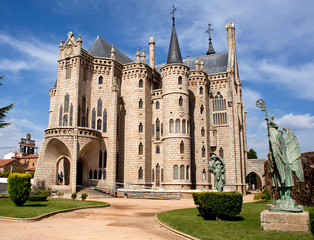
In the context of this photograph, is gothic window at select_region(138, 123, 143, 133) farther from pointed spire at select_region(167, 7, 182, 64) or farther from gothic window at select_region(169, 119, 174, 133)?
pointed spire at select_region(167, 7, 182, 64)

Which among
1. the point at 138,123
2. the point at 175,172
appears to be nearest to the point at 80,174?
the point at 138,123

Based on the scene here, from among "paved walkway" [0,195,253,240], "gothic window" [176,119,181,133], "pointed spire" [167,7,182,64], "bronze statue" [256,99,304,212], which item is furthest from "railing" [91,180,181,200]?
"bronze statue" [256,99,304,212]

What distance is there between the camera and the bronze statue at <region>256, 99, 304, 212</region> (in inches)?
433

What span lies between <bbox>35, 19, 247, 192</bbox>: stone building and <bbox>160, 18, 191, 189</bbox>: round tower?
0.12 metres

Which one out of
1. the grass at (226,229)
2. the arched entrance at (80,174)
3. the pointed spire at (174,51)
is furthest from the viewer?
the pointed spire at (174,51)

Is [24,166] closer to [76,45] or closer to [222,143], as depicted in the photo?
[76,45]

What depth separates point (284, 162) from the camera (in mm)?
11203

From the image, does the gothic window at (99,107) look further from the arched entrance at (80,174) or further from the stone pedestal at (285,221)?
the stone pedestal at (285,221)

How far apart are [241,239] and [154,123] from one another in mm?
31677

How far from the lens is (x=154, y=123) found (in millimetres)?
40594

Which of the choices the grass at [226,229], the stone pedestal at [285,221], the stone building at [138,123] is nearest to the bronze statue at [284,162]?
the stone pedestal at [285,221]

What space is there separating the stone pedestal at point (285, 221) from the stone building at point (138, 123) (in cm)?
2407

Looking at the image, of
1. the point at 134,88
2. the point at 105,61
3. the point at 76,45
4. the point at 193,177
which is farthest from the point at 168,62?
the point at 193,177

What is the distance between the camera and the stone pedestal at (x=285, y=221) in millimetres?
10227
